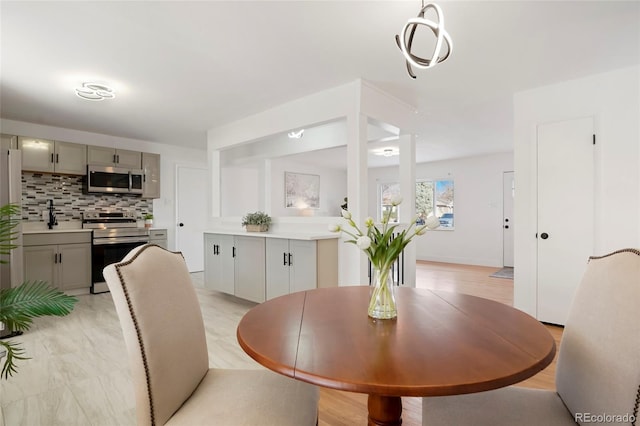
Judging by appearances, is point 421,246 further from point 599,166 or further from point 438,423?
point 438,423

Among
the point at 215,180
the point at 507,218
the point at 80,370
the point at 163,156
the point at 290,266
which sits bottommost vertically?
the point at 80,370

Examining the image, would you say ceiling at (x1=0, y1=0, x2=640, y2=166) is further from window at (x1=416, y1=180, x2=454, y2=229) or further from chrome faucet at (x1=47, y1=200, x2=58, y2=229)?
window at (x1=416, y1=180, x2=454, y2=229)

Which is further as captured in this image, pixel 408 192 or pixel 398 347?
pixel 408 192

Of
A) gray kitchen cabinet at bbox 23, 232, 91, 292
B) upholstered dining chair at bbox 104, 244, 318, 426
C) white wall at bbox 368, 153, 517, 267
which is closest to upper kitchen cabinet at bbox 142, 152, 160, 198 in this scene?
gray kitchen cabinet at bbox 23, 232, 91, 292

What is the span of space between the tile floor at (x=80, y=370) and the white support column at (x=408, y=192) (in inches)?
81.8

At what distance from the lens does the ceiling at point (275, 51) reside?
208cm

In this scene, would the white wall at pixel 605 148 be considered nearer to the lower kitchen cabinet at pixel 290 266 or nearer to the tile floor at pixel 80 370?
the lower kitchen cabinet at pixel 290 266

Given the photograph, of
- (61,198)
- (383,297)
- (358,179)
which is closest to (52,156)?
(61,198)

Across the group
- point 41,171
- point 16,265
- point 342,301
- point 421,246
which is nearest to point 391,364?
point 342,301

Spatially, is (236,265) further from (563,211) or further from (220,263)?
(563,211)

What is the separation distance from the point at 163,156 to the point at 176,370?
5603 millimetres

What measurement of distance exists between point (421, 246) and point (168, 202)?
590 centimetres

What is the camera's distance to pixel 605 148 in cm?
295

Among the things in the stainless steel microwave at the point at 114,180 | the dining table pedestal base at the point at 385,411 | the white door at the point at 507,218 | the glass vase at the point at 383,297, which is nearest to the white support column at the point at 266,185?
the stainless steel microwave at the point at 114,180
